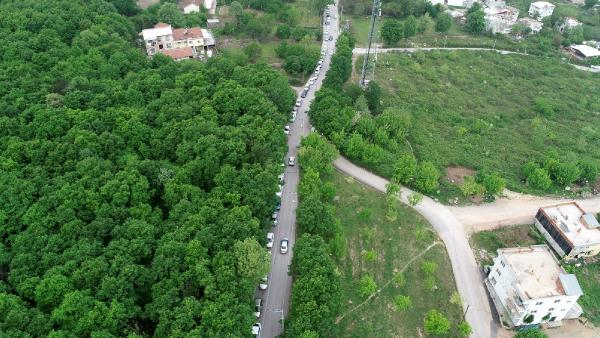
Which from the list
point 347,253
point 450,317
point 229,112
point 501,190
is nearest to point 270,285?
point 347,253

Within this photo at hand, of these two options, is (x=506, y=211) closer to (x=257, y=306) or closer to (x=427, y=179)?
(x=427, y=179)

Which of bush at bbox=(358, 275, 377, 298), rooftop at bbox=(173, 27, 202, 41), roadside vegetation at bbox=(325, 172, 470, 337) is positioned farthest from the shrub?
rooftop at bbox=(173, 27, 202, 41)

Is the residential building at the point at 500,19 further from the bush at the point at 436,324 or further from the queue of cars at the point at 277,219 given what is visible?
the bush at the point at 436,324

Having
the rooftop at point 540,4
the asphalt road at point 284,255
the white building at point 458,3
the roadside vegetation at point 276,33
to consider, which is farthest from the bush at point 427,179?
the rooftop at point 540,4

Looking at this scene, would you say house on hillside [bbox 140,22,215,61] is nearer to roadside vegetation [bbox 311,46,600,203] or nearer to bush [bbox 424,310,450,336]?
roadside vegetation [bbox 311,46,600,203]

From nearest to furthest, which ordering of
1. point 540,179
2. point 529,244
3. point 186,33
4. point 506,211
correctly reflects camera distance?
point 529,244
point 506,211
point 540,179
point 186,33

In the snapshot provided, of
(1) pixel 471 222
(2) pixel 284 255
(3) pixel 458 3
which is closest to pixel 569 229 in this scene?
(1) pixel 471 222

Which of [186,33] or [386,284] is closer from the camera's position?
[386,284]

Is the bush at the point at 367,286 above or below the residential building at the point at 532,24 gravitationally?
below
